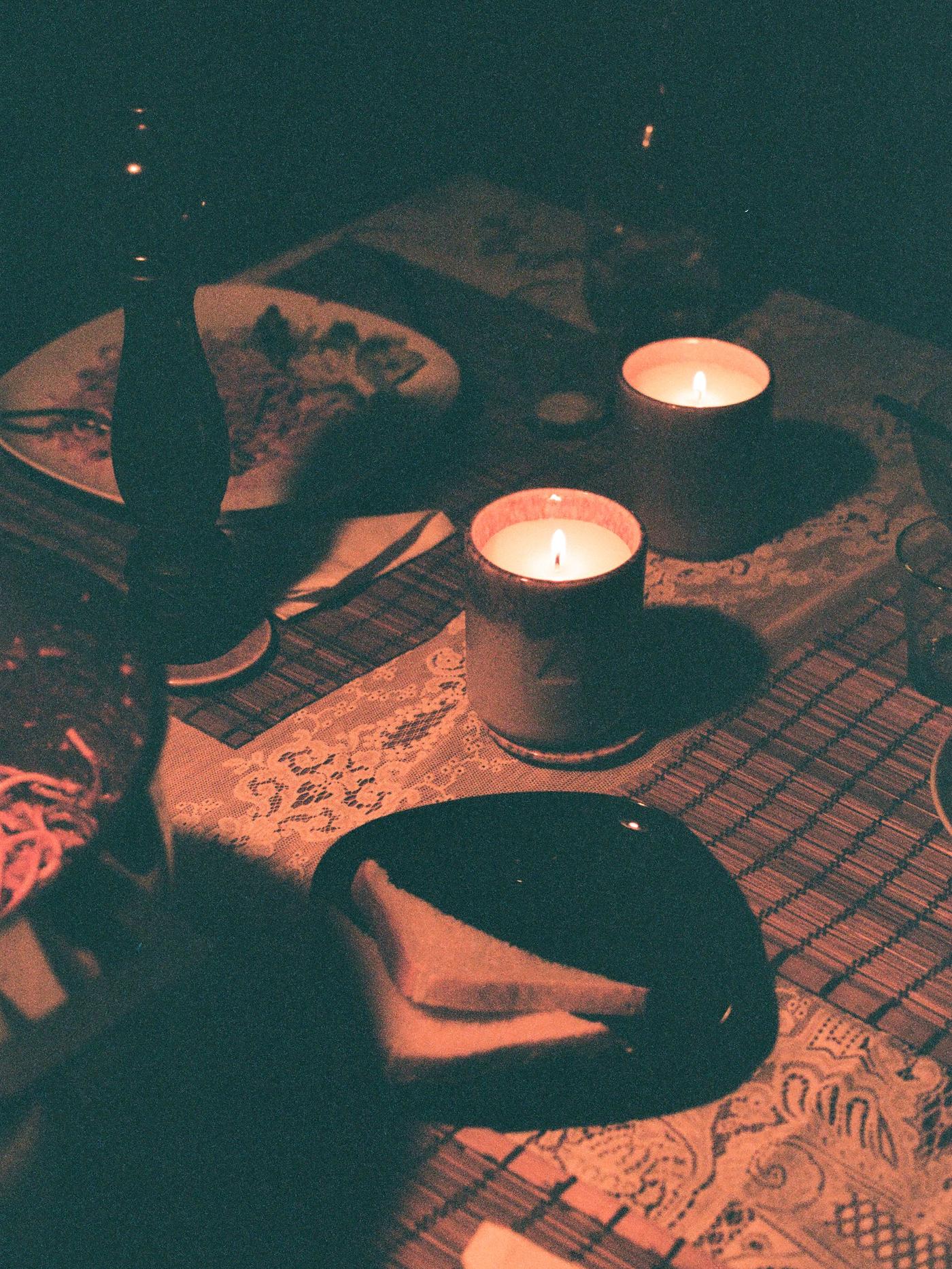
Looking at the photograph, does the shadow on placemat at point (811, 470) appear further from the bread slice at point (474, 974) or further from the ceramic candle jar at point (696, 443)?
the bread slice at point (474, 974)

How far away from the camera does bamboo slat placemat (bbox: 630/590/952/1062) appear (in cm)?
67

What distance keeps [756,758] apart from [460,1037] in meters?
0.30

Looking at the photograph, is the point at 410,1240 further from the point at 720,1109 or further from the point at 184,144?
the point at 184,144

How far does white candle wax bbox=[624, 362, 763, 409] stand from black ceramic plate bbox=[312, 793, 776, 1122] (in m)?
0.38

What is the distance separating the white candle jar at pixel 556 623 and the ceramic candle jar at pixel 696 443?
0.13 meters

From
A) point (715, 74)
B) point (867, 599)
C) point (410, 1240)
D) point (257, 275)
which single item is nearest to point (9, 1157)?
point (410, 1240)

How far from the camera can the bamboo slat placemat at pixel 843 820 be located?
67 centimetres

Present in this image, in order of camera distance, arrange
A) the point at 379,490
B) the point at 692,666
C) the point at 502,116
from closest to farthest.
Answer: the point at 692,666 → the point at 379,490 → the point at 502,116

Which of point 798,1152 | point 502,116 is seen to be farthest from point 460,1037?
point 502,116

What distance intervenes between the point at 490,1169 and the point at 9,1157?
215mm

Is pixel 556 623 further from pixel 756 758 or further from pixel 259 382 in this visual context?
pixel 259 382

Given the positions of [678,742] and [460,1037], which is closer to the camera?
[460,1037]

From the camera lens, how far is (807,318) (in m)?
1.26

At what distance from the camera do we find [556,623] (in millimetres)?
722
